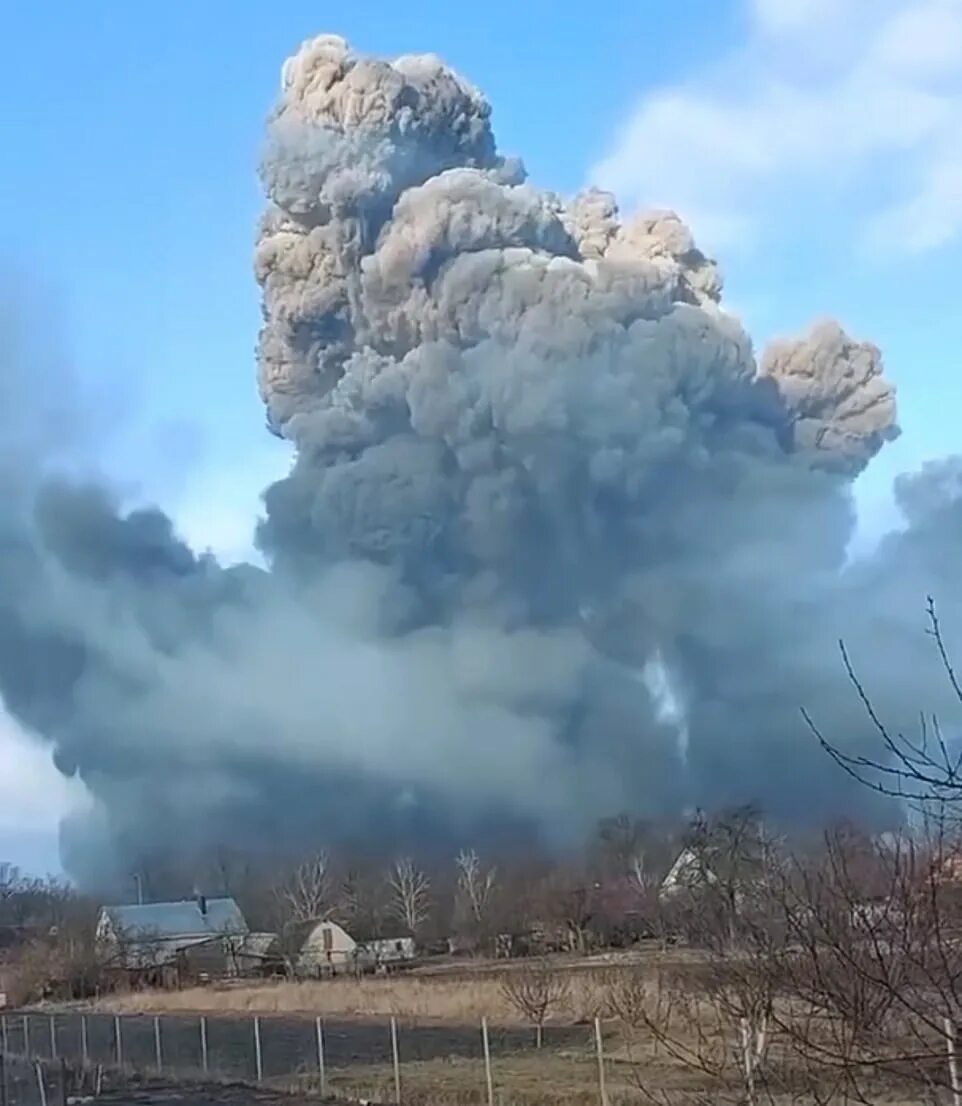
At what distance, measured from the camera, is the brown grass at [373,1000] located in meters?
34.3

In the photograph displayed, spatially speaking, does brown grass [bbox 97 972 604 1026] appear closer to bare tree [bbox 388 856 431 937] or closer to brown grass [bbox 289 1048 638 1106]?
brown grass [bbox 289 1048 638 1106]

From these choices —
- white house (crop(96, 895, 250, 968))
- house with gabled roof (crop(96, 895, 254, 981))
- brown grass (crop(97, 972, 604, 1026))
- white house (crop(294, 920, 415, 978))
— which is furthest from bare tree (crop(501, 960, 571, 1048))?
white house (crop(96, 895, 250, 968))

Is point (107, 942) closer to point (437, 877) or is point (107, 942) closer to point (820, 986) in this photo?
point (437, 877)

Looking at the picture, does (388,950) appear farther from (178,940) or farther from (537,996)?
(537,996)

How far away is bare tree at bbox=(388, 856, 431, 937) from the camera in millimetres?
80000

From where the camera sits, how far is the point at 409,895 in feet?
266

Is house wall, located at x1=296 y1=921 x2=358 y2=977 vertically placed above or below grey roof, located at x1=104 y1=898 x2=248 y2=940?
below

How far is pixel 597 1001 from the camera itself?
31188 millimetres

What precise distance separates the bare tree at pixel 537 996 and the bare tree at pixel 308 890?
47.7m

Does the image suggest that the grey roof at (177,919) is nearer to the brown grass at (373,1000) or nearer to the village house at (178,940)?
the village house at (178,940)

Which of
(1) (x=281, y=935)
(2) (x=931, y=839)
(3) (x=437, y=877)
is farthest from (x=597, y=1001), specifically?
(3) (x=437, y=877)

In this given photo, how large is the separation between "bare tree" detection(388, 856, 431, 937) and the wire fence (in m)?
41.1

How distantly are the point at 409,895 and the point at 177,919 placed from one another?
11504mm

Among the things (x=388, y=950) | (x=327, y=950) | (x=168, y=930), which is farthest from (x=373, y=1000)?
(x=168, y=930)
